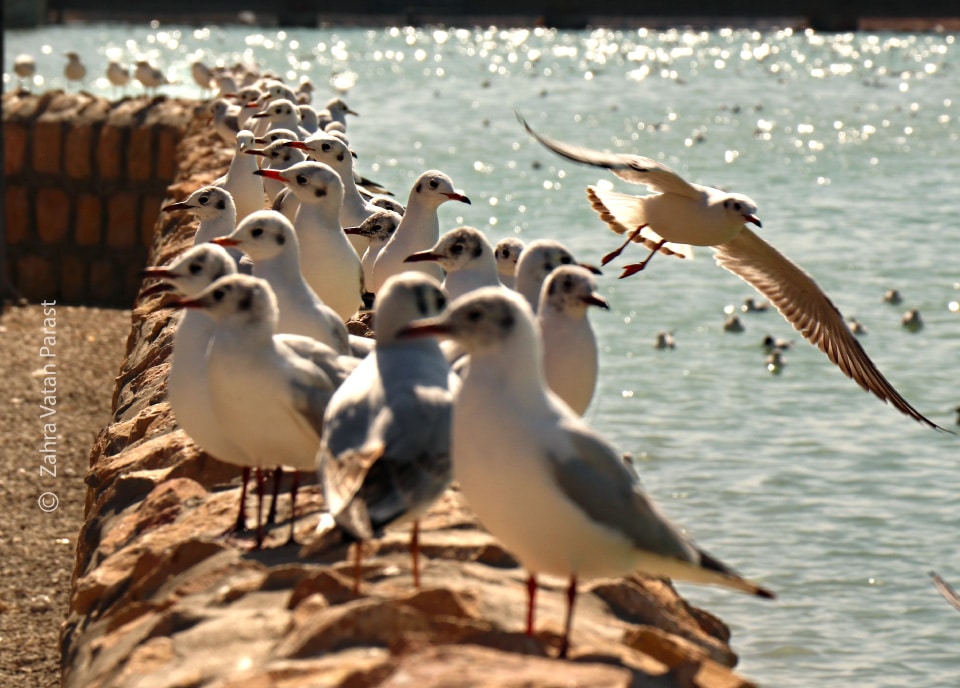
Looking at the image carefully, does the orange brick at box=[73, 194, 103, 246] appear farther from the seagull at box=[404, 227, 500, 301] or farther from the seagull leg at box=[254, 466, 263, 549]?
the seagull leg at box=[254, 466, 263, 549]

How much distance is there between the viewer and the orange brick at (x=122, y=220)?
55.7 feet

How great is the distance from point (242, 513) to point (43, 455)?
21.1ft

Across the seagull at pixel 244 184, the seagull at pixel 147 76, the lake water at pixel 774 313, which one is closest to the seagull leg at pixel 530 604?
the lake water at pixel 774 313

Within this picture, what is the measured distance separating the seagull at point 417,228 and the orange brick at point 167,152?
9135 millimetres

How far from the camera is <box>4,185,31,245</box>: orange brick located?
1733 cm

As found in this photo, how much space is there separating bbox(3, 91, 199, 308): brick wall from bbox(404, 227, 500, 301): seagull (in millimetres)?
10642

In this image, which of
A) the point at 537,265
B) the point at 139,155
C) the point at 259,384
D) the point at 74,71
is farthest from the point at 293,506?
the point at 74,71

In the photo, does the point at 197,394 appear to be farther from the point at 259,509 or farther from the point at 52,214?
the point at 52,214

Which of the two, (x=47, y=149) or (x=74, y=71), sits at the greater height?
(x=74, y=71)

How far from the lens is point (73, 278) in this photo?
17.5m

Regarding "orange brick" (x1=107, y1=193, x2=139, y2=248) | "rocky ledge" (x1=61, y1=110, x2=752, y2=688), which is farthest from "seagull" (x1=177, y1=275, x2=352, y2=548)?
"orange brick" (x1=107, y1=193, x2=139, y2=248)

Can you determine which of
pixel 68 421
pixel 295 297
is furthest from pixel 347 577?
pixel 68 421

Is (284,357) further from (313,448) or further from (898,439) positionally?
(898,439)

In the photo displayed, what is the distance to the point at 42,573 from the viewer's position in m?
9.09
